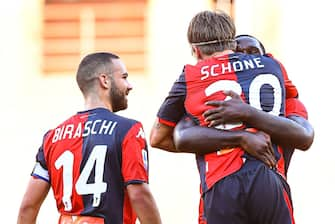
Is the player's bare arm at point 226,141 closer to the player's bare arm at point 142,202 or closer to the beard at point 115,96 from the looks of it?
the player's bare arm at point 142,202

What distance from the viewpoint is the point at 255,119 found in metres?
5.56

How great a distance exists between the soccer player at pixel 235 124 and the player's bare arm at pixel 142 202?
30cm

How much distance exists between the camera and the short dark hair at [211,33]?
5723mm

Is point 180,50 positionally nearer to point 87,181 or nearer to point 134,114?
point 134,114

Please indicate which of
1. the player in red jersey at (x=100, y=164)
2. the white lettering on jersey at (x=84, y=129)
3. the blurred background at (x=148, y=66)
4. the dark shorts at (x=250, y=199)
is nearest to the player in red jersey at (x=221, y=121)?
the dark shorts at (x=250, y=199)

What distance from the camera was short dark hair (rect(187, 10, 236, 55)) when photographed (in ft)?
18.8

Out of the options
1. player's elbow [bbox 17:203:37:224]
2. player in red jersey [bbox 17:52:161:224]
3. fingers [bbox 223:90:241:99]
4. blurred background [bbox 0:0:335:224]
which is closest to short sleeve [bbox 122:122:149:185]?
player in red jersey [bbox 17:52:161:224]

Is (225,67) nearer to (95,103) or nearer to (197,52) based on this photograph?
(197,52)

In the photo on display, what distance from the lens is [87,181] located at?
18.9ft

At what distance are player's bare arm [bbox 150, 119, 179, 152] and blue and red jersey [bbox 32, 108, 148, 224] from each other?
A: 106 mm

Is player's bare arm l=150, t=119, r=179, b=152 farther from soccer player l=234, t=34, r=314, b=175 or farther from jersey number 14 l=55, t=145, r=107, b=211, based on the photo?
soccer player l=234, t=34, r=314, b=175

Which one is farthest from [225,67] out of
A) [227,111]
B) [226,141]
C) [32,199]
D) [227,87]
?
[32,199]

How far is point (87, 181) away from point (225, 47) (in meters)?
0.98

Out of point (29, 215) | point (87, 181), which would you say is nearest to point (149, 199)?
point (87, 181)
